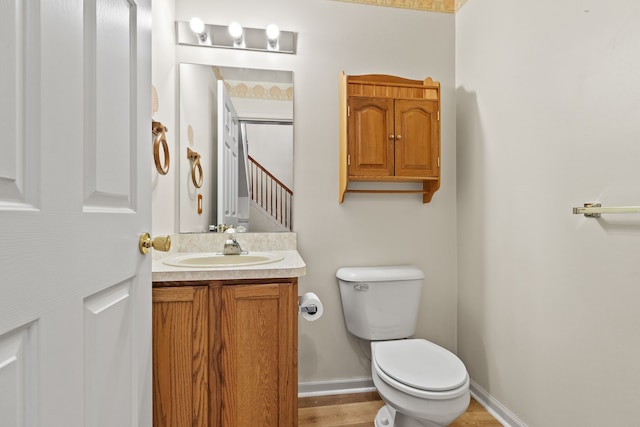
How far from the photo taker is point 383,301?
1769 millimetres

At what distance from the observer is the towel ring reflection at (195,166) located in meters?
1.79

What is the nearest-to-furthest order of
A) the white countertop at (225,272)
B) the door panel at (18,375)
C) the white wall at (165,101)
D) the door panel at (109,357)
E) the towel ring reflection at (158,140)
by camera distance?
the door panel at (18,375) → the door panel at (109,357) → the white countertop at (225,272) → the towel ring reflection at (158,140) → the white wall at (165,101)

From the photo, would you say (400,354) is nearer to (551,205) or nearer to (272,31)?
(551,205)

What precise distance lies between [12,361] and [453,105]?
89.9 inches

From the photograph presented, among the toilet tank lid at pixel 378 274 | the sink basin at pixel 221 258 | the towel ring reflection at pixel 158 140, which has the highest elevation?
the towel ring reflection at pixel 158 140

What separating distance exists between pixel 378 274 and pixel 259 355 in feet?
2.62

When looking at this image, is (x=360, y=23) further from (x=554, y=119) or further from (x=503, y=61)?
(x=554, y=119)

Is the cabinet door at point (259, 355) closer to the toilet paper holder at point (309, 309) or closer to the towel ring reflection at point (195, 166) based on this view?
the toilet paper holder at point (309, 309)

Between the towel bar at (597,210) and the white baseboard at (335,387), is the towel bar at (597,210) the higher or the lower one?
the higher one

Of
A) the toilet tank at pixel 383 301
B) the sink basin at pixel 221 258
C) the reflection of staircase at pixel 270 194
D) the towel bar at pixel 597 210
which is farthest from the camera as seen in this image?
A: the reflection of staircase at pixel 270 194

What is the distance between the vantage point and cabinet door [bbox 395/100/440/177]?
185 centimetres

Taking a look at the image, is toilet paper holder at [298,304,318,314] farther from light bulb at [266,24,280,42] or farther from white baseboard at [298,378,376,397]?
light bulb at [266,24,280,42]

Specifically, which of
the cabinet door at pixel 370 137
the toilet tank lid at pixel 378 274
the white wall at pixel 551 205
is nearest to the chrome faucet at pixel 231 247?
the toilet tank lid at pixel 378 274

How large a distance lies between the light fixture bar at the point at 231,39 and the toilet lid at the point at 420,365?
1749 mm
